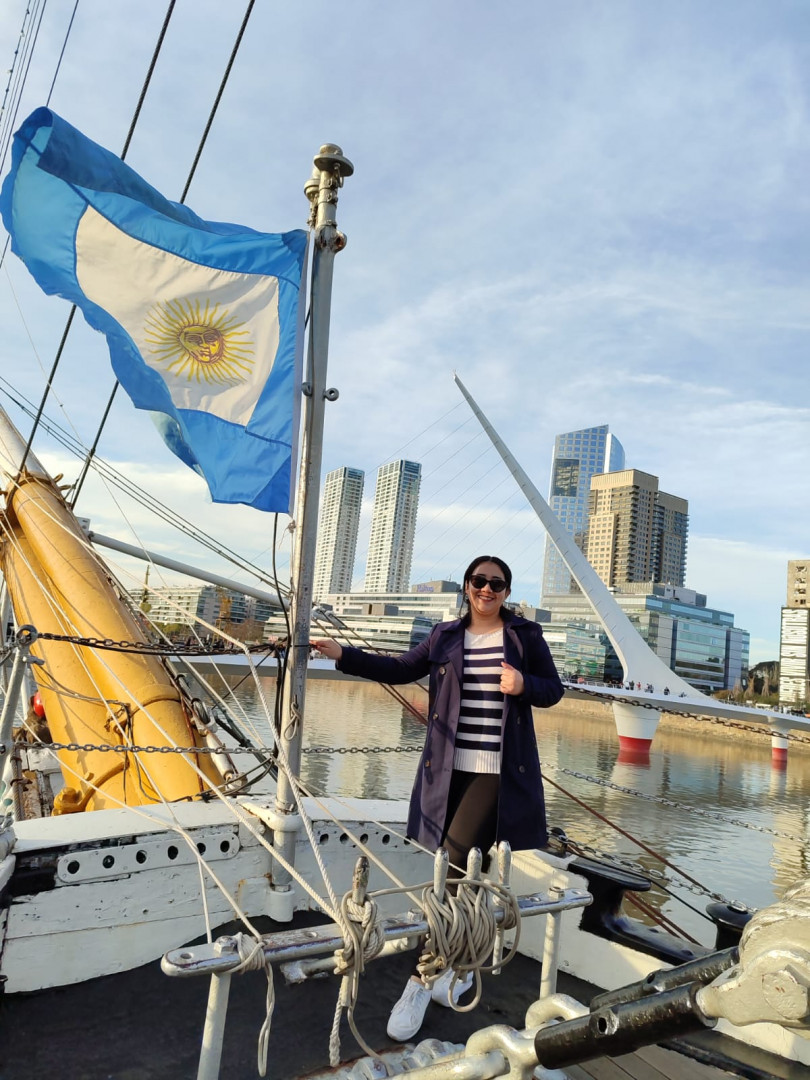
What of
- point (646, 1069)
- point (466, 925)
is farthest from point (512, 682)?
point (646, 1069)

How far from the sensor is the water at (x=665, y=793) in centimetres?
1280

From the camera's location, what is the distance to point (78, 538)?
20.5 ft

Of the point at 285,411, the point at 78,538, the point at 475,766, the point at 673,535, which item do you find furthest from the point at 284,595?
the point at 673,535

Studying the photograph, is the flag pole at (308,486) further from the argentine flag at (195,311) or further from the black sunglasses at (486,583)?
the black sunglasses at (486,583)

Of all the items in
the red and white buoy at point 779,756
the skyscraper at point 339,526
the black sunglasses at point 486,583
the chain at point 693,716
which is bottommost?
the red and white buoy at point 779,756

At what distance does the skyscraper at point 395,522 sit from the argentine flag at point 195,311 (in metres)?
149

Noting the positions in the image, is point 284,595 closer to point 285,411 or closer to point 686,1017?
point 285,411

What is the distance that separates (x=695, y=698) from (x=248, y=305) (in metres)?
41.9

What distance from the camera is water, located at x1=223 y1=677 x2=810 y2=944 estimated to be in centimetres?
1280

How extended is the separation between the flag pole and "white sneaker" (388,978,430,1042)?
0.78 m

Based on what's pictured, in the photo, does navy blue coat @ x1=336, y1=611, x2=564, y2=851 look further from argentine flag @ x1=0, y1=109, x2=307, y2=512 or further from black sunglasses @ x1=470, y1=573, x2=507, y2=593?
argentine flag @ x1=0, y1=109, x2=307, y2=512

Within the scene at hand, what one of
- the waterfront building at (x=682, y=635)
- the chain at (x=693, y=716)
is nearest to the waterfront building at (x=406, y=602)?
the waterfront building at (x=682, y=635)

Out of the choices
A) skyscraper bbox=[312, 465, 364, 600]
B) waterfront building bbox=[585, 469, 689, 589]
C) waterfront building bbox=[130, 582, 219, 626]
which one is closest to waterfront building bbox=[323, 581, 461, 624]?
skyscraper bbox=[312, 465, 364, 600]

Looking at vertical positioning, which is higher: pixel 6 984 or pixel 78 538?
pixel 78 538
